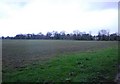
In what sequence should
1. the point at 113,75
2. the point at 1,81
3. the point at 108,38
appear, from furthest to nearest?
the point at 108,38 < the point at 113,75 < the point at 1,81

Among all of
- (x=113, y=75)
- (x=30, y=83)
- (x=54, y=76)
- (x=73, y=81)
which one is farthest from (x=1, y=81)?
(x=113, y=75)

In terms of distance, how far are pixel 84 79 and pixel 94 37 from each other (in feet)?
358

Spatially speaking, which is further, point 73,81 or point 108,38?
point 108,38

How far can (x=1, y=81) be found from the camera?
9.57 metres

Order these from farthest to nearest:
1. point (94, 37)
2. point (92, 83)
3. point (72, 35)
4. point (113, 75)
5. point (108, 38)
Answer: point (72, 35)
point (94, 37)
point (108, 38)
point (113, 75)
point (92, 83)

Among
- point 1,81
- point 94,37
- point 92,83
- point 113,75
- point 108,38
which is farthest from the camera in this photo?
point 94,37

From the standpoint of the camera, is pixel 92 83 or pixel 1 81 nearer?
pixel 92 83

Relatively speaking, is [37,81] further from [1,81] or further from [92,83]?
[92,83]

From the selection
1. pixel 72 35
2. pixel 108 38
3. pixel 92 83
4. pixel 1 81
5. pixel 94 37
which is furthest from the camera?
pixel 72 35

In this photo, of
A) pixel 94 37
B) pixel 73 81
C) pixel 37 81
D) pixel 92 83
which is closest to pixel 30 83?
pixel 37 81

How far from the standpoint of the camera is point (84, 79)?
9.50 metres

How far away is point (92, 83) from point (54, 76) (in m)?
1.89

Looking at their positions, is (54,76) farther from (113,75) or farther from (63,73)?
(113,75)

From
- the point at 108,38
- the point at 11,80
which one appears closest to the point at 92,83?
the point at 11,80
